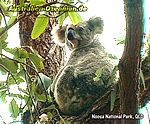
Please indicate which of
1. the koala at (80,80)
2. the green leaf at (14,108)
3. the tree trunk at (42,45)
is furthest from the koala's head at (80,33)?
the green leaf at (14,108)

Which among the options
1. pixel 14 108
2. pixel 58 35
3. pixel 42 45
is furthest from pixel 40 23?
pixel 58 35

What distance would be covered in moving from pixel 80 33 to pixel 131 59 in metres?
1.50

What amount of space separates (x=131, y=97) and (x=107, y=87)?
2.95ft

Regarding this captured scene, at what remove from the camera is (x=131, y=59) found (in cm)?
92

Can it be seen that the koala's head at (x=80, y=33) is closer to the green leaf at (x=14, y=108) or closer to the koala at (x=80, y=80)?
the koala at (x=80, y=80)

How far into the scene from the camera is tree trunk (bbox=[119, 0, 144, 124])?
0.83 metres

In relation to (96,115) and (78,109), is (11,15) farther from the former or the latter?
(78,109)

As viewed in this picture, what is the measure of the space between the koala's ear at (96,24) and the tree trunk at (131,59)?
1.38 m

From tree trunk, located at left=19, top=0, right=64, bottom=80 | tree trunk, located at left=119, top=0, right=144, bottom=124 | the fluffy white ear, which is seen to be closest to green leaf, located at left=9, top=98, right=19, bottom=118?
tree trunk, located at left=119, top=0, right=144, bottom=124

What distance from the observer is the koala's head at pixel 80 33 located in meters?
2.30

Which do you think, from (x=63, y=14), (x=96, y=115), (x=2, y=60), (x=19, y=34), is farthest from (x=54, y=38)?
(x=2, y=60)

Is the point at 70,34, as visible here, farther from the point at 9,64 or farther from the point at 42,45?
the point at 9,64

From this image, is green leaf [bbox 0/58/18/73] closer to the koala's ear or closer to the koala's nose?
the koala's nose

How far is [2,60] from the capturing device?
1.02m
